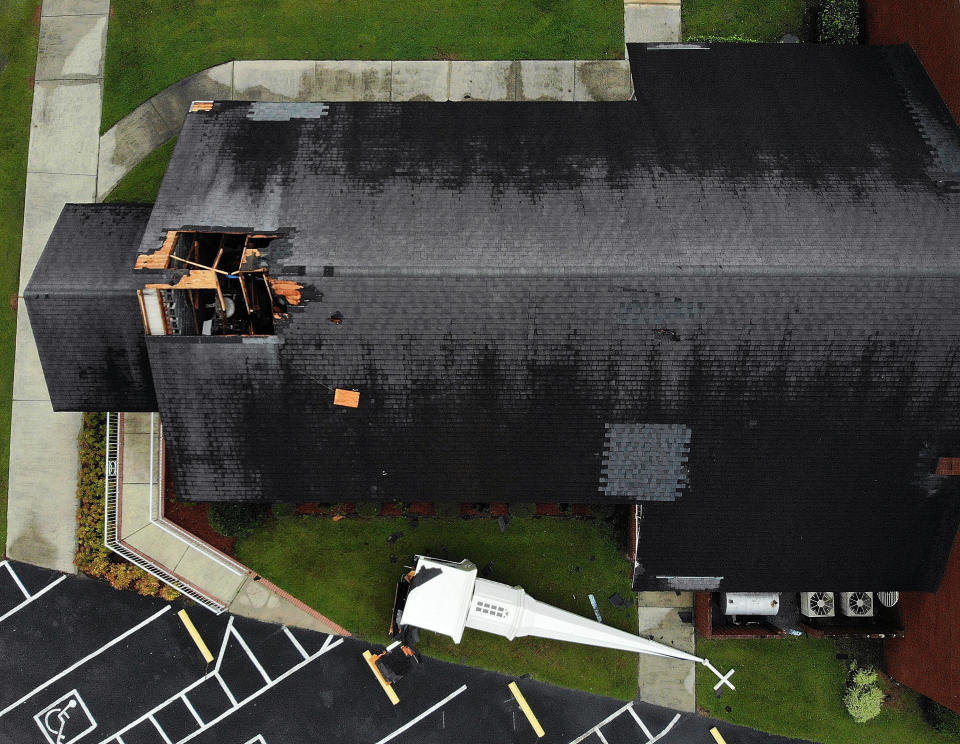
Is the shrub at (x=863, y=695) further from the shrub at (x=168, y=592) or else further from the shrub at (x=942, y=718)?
the shrub at (x=168, y=592)

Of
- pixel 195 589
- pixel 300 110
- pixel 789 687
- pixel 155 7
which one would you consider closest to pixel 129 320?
pixel 300 110

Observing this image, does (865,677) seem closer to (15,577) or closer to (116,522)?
(116,522)

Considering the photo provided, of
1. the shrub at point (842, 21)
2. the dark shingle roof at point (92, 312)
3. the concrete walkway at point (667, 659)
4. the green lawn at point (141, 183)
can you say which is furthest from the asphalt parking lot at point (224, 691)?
the shrub at point (842, 21)

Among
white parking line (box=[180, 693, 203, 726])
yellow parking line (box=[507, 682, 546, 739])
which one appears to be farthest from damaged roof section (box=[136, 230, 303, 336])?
yellow parking line (box=[507, 682, 546, 739])

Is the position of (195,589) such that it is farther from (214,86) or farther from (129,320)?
(214,86)

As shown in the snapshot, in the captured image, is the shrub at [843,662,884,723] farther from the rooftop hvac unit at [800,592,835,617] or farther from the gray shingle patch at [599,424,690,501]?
the gray shingle patch at [599,424,690,501]

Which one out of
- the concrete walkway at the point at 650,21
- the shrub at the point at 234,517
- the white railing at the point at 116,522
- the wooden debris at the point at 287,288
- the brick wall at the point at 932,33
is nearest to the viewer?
the wooden debris at the point at 287,288
